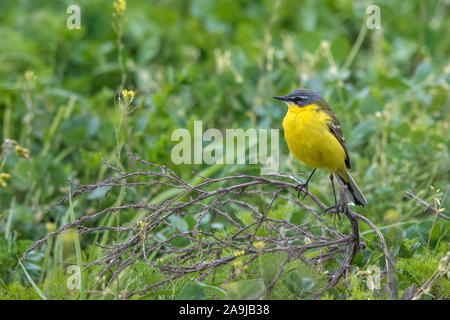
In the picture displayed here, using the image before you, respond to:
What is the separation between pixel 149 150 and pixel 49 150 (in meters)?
0.95

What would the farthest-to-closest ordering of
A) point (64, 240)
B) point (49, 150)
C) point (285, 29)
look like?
point (285, 29), point (49, 150), point (64, 240)

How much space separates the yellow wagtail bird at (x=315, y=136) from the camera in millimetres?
3395

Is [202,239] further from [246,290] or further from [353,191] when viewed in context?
[353,191]

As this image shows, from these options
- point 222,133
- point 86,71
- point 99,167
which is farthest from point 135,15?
point 99,167

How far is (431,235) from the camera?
3.32 metres

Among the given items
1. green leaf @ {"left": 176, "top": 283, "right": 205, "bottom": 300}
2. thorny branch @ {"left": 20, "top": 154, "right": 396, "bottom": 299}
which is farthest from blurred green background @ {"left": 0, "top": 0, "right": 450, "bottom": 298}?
green leaf @ {"left": 176, "top": 283, "right": 205, "bottom": 300}

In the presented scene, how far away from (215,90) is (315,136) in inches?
86.4

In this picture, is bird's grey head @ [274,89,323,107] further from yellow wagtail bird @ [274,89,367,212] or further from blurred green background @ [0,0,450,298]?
blurred green background @ [0,0,450,298]

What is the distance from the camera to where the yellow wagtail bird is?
3395 mm

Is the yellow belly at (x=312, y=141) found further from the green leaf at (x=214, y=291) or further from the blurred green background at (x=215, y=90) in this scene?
the green leaf at (x=214, y=291)

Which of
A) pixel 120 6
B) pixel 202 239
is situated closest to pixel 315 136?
pixel 202 239

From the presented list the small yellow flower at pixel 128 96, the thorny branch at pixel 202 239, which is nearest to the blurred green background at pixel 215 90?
the small yellow flower at pixel 128 96

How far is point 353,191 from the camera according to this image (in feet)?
12.1
